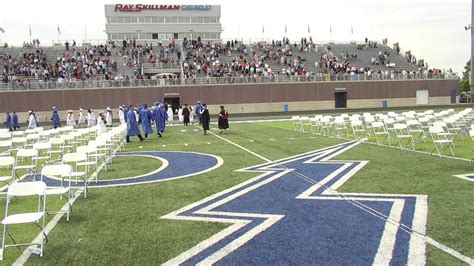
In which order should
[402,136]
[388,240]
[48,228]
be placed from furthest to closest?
1. [402,136]
2. [48,228]
3. [388,240]

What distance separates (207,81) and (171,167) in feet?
105

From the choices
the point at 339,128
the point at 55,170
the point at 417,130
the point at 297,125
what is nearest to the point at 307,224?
the point at 55,170

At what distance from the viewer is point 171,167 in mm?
13609

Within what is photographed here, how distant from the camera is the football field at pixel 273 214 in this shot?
19.8 ft

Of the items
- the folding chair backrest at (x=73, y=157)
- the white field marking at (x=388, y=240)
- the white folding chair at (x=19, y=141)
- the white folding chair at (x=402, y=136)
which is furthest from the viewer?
the white folding chair at (x=19, y=141)

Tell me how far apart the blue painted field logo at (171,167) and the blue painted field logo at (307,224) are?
260 centimetres

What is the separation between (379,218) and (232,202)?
9.47ft

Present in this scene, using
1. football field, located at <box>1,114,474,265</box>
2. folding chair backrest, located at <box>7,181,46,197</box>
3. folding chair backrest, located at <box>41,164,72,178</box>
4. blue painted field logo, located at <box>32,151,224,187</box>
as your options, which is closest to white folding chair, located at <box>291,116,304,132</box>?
blue painted field logo, located at <box>32,151,224,187</box>

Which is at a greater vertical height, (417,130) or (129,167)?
(417,130)

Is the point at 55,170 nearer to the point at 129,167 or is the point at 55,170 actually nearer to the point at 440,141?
the point at 129,167

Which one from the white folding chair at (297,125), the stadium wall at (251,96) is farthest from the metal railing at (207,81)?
the white folding chair at (297,125)

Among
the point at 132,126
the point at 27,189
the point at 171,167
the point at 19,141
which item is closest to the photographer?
the point at 27,189

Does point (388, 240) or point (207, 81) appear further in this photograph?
point (207, 81)

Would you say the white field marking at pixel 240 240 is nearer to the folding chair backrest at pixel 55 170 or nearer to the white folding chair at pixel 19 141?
the folding chair backrest at pixel 55 170
